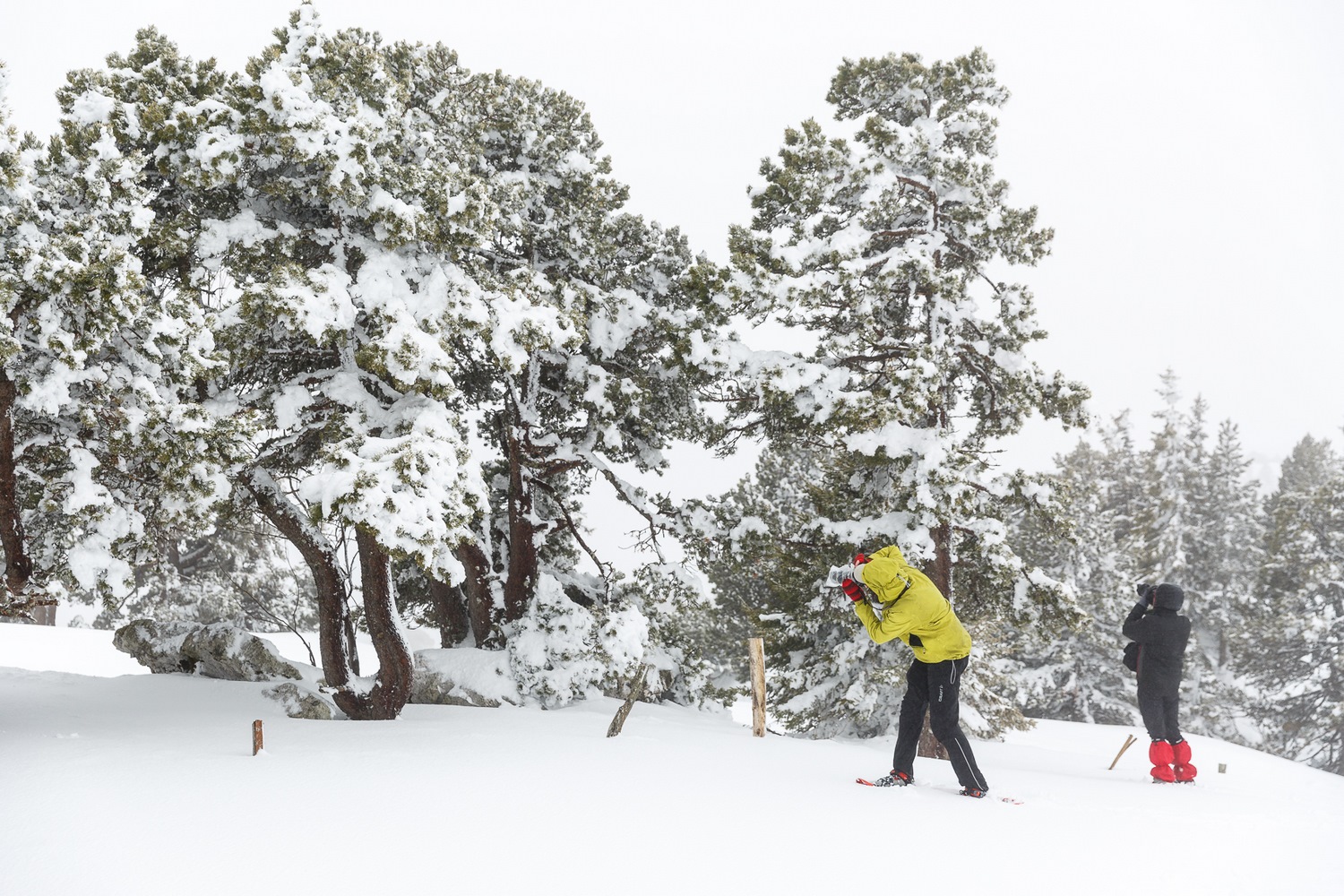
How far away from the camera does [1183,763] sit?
24.5 feet

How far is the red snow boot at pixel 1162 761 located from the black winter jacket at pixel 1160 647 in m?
0.48

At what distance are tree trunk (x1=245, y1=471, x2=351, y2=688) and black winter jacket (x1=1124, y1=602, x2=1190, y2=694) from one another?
8.74 metres

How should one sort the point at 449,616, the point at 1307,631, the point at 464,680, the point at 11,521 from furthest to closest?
the point at 1307,631 → the point at 449,616 → the point at 464,680 → the point at 11,521

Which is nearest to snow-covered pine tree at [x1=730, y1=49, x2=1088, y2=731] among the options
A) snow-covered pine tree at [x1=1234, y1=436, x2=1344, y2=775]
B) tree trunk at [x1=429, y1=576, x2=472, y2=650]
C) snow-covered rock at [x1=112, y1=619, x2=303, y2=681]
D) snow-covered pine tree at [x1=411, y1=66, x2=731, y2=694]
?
snow-covered pine tree at [x1=411, y1=66, x2=731, y2=694]

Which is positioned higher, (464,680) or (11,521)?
(11,521)

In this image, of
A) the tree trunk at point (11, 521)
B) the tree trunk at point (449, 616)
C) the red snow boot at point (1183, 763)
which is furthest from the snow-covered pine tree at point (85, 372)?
the red snow boot at point (1183, 763)

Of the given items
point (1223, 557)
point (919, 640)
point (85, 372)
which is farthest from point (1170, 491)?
point (85, 372)

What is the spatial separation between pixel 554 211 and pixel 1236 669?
27.6 metres

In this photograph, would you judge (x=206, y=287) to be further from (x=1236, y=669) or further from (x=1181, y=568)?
(x=1181, y=568)

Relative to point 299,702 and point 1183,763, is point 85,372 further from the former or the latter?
point 1183,763

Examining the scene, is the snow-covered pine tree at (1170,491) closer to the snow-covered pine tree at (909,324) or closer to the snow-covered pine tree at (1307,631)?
the snow-covered pine tree at (1307,631)

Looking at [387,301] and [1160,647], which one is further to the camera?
[387,301]

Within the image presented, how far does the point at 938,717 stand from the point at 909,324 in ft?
25.6

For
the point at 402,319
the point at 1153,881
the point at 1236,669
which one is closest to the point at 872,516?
the point at 402,319
